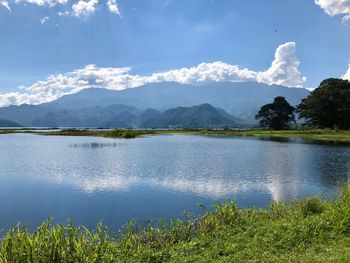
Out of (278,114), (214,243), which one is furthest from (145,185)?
(278,114)

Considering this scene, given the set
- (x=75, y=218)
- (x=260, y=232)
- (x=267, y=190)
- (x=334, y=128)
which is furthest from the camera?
(x=334, y=128)

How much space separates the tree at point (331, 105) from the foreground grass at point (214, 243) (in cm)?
11218

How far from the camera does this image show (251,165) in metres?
44.6

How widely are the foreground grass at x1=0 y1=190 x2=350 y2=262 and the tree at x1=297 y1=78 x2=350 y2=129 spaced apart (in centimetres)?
11218

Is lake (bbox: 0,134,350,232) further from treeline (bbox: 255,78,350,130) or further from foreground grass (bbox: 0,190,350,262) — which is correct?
treeline (bbox: 255,78,350,130)

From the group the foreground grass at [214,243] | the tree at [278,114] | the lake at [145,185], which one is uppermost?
the tree at [278,114]

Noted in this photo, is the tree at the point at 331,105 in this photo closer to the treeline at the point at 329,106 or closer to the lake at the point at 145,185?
the treeline at the point at 329,106

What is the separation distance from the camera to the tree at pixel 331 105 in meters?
118

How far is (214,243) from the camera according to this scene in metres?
13.6

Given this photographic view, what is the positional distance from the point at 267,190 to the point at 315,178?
8.52m

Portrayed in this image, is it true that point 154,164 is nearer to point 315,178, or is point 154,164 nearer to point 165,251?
point 315,178

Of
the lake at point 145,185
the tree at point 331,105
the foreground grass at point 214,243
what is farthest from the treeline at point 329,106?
the foreground grass at point 214,243

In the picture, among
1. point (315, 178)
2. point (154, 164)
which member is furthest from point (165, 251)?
point (154, 164)

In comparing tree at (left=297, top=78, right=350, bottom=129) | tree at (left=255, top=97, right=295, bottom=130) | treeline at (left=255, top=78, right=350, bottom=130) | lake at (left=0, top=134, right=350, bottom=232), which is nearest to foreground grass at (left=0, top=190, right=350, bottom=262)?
lake at (left=0, top=134, right=350, bottom=232)
